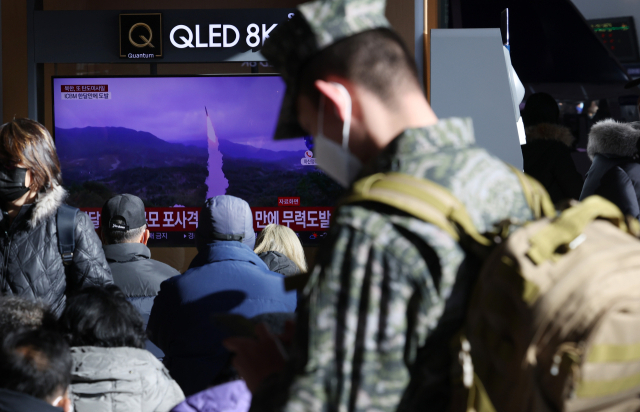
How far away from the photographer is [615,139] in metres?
3.96

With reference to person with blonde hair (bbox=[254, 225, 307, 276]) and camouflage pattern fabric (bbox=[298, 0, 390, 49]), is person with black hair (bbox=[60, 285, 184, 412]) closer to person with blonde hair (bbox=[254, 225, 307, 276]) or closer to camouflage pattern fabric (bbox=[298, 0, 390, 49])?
camouflage pattern fabric (bbox=[298, 0, 390, 49])

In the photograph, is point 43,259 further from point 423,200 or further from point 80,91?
point 80,91

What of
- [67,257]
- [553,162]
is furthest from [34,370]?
[553,162]

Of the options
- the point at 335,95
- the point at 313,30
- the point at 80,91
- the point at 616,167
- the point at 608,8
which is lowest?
the point at 616,167

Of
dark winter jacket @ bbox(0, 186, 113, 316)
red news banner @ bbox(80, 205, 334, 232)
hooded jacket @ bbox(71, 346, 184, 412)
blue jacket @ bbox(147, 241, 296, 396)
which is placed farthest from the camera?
red news banner @ bbox(80, 205, 334, 232)

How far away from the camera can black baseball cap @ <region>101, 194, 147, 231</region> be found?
3.22 m

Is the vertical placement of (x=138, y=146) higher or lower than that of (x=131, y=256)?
higher

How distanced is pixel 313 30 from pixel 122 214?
2.45m

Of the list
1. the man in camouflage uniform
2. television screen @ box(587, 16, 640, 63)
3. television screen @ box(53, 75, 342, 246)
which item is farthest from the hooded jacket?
television screen @ box(587, 16, 640, 63)

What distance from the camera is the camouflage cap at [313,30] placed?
1025 millimetres

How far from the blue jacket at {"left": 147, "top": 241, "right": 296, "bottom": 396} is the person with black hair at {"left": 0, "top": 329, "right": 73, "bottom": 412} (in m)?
0.57

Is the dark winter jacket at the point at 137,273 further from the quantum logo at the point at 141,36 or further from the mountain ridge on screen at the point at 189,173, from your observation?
the quantum logo at the point at 141,36

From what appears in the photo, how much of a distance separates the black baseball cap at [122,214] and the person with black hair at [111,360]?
3.38ft

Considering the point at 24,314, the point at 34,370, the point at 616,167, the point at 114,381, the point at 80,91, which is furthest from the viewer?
the point at 80,91
